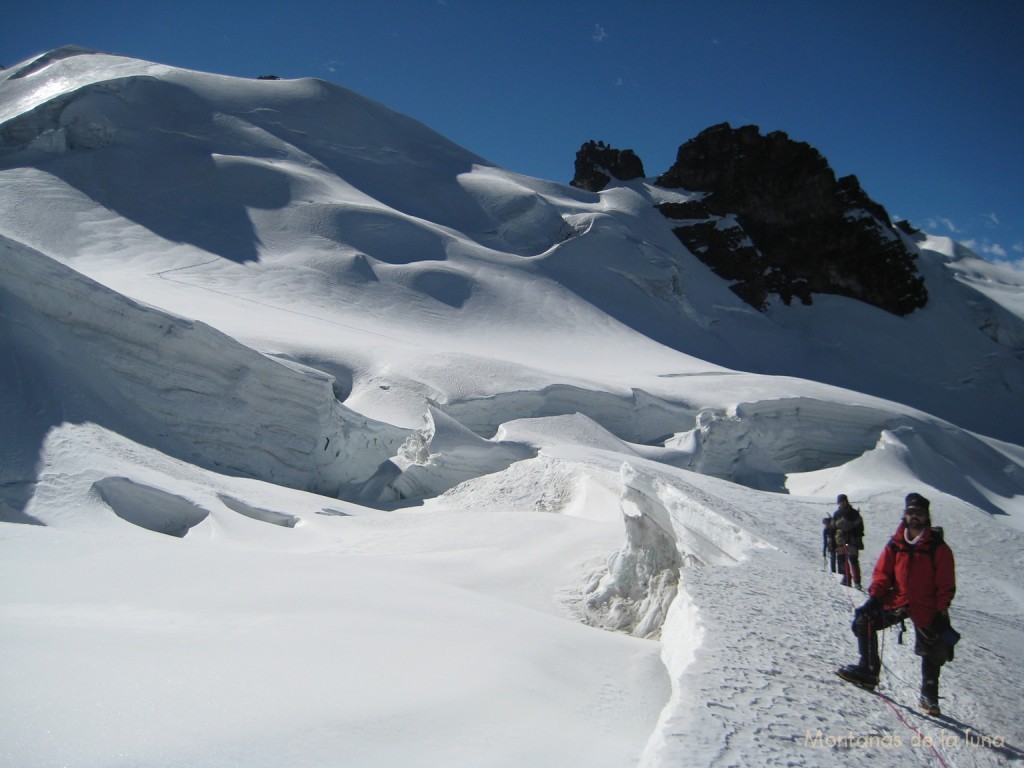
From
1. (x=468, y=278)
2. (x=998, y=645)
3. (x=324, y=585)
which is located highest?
(x=468, y=278)

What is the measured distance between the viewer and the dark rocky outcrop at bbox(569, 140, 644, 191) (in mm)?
42000

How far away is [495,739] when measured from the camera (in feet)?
9.23

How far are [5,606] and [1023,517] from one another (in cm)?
1736

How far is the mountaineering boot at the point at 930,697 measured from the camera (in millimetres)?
3162

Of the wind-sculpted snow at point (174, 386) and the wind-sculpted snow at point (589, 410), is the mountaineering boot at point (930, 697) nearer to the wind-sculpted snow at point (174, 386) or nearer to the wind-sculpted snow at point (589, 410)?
the wind-sculpted snow at point (174, 386)

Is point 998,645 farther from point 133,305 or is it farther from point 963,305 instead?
point 963,305

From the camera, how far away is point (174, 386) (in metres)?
10.3

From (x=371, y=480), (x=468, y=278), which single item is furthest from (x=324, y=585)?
(x=468, y=278)

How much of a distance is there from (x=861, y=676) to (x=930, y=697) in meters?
0.29

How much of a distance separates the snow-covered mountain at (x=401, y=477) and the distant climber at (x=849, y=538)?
0.45 metres

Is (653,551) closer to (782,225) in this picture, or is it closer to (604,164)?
(782,225)

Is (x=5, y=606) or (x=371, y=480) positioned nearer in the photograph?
(x=5, y=606)

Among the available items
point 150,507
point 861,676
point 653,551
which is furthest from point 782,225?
point 861,676

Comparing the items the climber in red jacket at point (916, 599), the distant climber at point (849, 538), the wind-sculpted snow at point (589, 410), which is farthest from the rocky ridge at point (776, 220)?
the climber in red jacket at point (916, 599)
